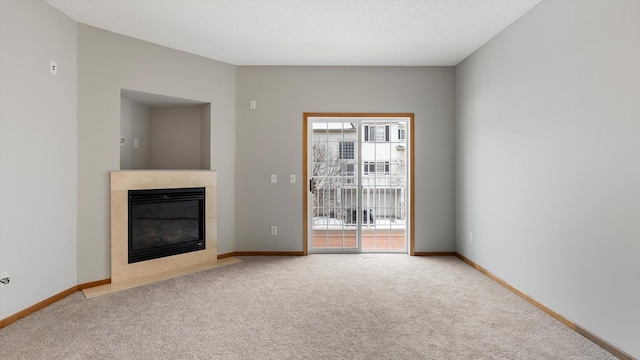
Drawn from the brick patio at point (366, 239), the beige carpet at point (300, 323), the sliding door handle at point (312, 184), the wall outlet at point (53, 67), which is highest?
the wall outlet at point (53, 67)

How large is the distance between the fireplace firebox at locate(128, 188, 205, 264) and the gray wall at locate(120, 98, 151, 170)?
68 cm

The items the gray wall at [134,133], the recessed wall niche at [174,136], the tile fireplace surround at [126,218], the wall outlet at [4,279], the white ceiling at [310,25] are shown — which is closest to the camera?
the wall outlet at [4,279]

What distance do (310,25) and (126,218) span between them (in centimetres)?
291

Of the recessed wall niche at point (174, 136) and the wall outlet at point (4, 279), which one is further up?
the recessed wall niche at point (174, 136)

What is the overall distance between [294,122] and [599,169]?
3.39 m

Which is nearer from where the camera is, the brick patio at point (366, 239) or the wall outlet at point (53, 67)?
the wall outlet at point (53, 67)

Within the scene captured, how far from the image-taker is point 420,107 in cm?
454

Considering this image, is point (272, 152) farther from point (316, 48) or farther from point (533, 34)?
point (533, 34)

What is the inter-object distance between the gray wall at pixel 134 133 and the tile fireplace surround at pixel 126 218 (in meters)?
0.57

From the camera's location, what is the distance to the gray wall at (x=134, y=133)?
3994 mm

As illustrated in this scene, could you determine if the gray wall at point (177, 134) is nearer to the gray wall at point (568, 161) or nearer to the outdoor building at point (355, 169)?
the outdoor building at point (355, 169)

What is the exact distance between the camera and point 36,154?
275 centimetres

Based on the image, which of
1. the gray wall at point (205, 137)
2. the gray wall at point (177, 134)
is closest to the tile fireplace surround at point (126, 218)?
the gray wall at point (205, 137)

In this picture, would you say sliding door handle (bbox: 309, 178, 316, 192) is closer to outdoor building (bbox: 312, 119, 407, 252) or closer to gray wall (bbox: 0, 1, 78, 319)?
outdoor building (bbox: 312, 119, 407, 252)
